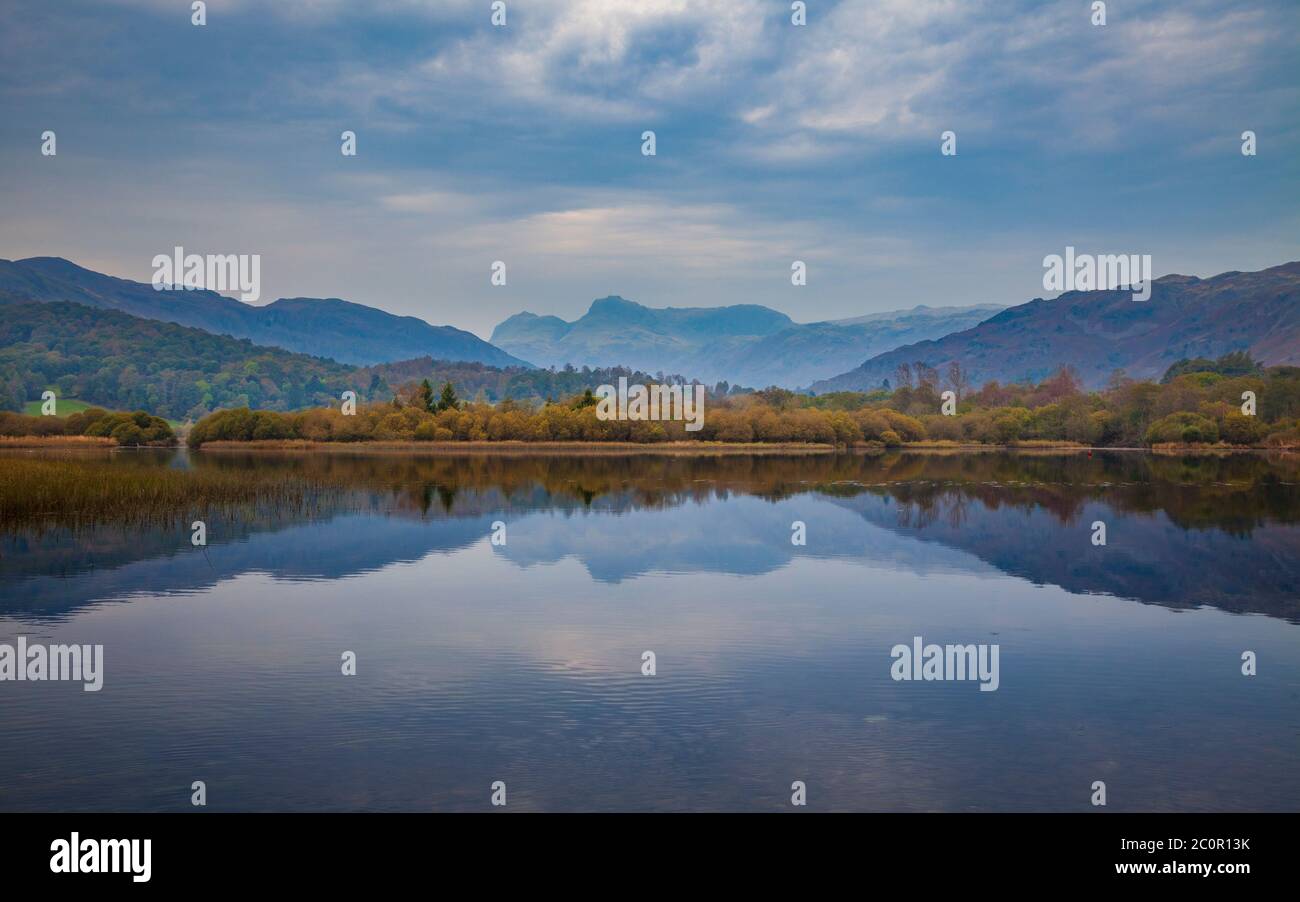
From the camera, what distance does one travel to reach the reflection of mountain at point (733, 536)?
105ft

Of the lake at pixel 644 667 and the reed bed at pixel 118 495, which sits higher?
the reed bed at pixel 118 495

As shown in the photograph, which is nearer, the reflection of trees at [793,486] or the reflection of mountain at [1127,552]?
the reflection of mountain at [1127,552]

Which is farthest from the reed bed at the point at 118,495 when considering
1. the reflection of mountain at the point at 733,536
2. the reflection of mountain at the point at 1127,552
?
the reflection of mountain at the point at 1127,552

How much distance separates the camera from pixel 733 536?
145 feet

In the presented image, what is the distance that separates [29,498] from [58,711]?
3103 centimetres

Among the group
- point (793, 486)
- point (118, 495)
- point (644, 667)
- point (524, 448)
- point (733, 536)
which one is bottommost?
point (644, 667)

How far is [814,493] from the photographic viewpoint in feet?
222

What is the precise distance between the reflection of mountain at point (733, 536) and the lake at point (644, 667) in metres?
0.30

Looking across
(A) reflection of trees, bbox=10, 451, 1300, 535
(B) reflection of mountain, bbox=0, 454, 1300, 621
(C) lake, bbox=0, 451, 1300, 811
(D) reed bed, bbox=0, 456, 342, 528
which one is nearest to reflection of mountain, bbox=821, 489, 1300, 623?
(B) reflection of mountain, bbox=0, 454, 1300, 621

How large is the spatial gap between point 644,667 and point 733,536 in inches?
963

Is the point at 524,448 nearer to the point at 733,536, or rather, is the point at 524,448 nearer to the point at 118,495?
the point at 118,495

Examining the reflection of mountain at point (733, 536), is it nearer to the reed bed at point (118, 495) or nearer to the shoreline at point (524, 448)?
the reed bed at point (118, 495)

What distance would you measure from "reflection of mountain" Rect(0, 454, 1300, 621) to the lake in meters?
0.30

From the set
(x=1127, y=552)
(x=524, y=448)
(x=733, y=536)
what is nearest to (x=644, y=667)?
(x=733, y=536)
